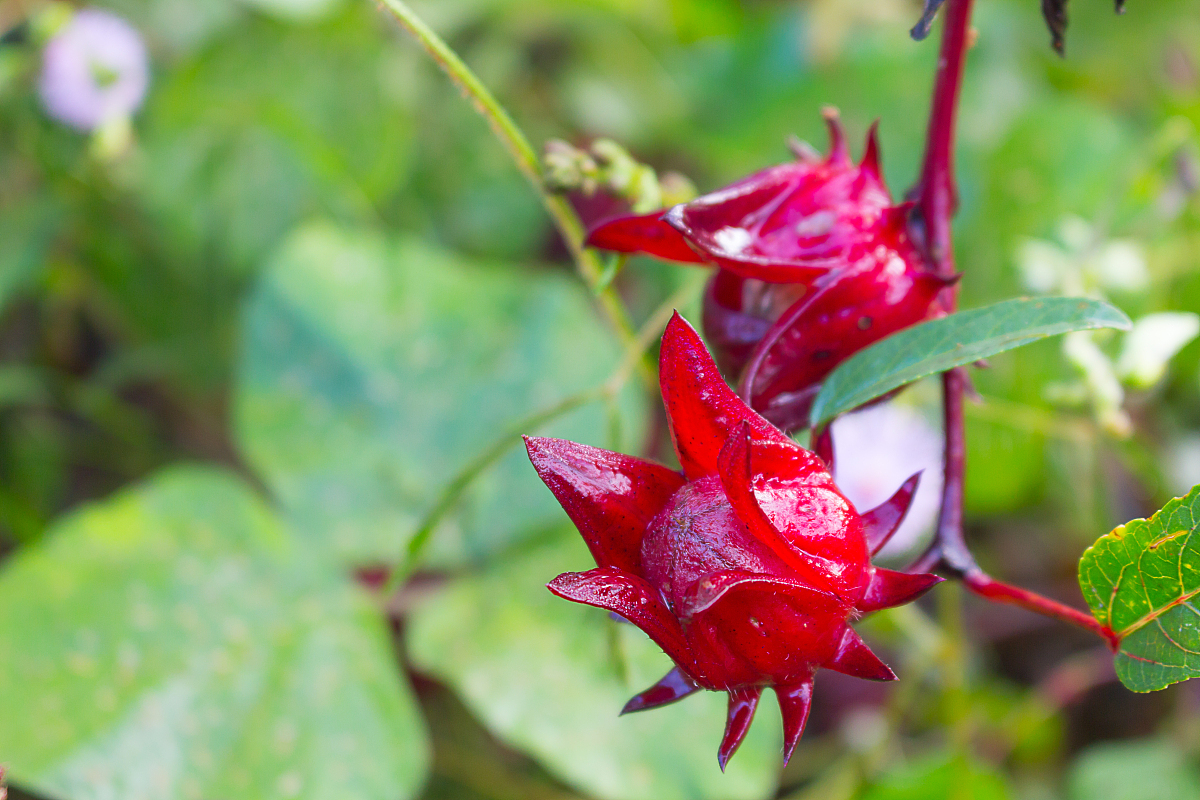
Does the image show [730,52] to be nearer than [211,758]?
No

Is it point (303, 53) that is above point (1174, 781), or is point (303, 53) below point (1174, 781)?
above

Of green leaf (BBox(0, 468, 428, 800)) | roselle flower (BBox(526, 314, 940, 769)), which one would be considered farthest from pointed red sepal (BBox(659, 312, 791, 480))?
green leaf (BBox(0, 468, 428, 800))

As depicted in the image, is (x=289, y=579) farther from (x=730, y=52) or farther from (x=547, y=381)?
(x=730, y=52)

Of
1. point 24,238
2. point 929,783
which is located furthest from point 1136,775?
point 24,238

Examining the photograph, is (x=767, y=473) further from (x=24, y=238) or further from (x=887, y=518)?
(x=24, y=238)

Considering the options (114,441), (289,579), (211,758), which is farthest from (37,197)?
(211,758)

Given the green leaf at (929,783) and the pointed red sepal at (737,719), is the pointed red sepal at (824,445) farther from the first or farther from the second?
the green leaf at (929,783)

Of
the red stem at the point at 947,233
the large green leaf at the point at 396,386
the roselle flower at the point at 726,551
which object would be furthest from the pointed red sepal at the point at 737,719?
the large green leaf at the point at 396,386
